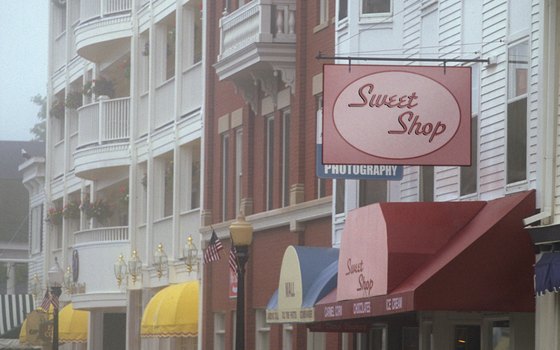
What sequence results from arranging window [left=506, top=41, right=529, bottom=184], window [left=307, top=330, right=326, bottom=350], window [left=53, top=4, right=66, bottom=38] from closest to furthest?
1. window [left=506, top=41, right=529, bottom=184]
2. window [left=307, top=330, right=326, bottom=350]
3. window [left=53, top=4, right=66, bottom=38]

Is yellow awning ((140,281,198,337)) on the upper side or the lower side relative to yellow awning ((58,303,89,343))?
upper

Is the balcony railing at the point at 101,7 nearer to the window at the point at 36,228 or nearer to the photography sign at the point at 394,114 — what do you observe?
the window at the point at 36,228

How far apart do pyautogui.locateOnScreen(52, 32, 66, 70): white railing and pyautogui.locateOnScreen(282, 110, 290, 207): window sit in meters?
24.3

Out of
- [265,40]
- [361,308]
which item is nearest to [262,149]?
[265,40]

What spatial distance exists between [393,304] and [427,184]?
4032mm

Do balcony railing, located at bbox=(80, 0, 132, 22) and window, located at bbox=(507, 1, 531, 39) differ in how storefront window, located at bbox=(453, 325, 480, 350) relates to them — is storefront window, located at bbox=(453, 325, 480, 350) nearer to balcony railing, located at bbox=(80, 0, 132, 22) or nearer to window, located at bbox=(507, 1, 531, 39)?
window, located at bbox=(507, 1, 531, 39)

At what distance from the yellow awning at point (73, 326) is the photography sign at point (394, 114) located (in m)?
31.9

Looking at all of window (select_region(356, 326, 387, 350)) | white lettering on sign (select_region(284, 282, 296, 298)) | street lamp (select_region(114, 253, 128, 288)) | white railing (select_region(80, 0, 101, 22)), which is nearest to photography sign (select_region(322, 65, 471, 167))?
window (select_region(356, 326, 387, 350))

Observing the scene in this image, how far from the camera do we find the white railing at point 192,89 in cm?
4116

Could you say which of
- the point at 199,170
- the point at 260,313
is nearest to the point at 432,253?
the point at 260,313

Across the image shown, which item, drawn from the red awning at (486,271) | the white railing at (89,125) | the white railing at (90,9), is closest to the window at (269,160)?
the red awning at (486,271)

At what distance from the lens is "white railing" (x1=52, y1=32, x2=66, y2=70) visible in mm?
57438

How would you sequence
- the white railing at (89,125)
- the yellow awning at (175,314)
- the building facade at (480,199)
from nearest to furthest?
the building facade at (480,199), the yellow awning at (175,314), the white railing at (89,125)

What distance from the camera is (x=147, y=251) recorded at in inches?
1766
